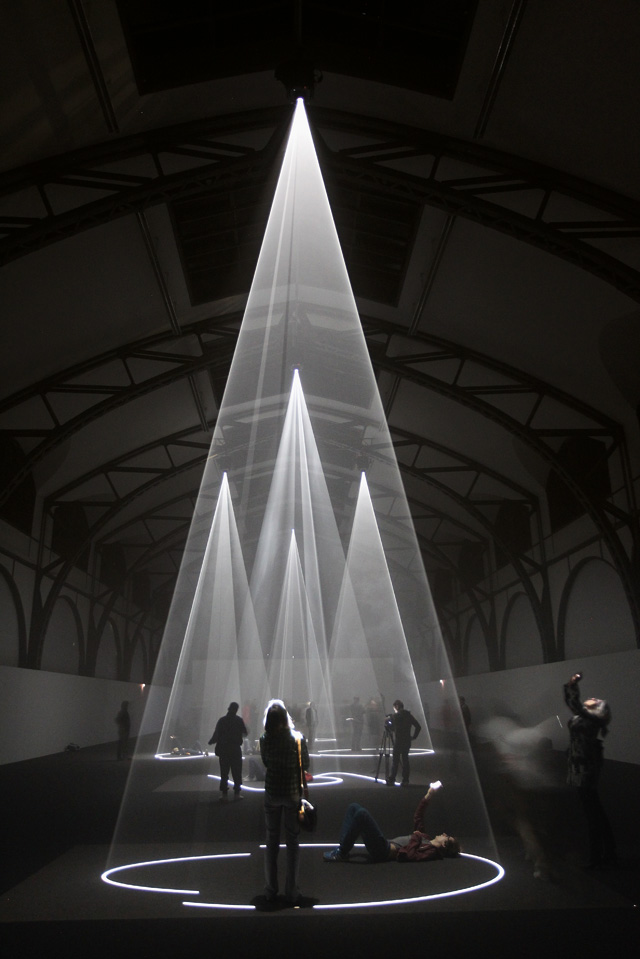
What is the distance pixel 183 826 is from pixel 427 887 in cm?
422

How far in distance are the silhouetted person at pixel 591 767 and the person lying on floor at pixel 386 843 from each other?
1.23m

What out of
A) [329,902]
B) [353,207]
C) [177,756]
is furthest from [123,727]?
[329,902]

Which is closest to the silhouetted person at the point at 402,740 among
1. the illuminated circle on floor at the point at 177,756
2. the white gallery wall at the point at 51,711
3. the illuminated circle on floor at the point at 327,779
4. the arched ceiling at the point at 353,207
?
the illuminated circle on floor at the point at 327,779

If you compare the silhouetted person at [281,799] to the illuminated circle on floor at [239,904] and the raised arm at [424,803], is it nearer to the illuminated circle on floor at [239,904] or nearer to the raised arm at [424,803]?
the illuminated circle on floor at [239,904]

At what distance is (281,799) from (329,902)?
32.4 inches

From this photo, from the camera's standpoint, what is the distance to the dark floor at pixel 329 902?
479 centimetres

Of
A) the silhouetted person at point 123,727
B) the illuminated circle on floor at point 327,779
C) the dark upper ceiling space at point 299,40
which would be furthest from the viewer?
the silhouetted person at point 123,727

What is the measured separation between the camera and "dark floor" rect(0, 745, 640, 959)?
189 inches

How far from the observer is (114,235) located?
14.4m

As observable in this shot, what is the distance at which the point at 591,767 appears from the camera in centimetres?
696

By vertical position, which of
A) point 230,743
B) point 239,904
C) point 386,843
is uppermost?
point 230,743

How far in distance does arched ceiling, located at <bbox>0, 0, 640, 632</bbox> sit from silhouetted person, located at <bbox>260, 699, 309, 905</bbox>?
350 inches

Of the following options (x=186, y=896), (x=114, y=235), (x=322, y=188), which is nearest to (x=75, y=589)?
(x=114, y=235)

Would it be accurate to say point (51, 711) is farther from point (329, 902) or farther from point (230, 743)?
point (329, 902)
